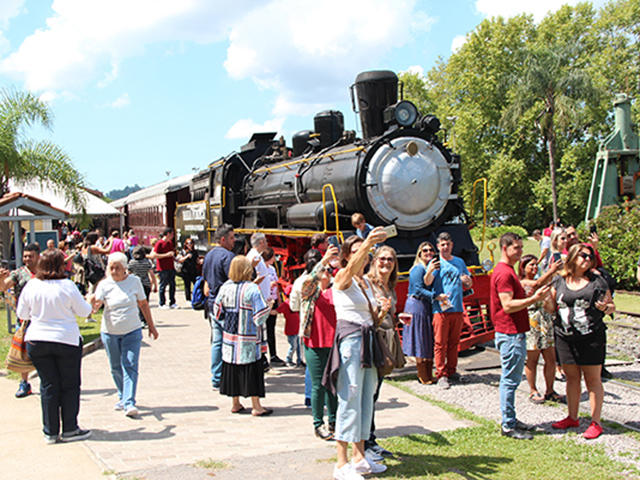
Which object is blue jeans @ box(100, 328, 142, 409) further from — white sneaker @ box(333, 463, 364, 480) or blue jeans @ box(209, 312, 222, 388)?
white sneaker @ box(333, 463, 364, 480)

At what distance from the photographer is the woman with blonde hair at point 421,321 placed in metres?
6.92

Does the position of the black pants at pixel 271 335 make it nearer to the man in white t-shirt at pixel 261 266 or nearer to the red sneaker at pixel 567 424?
the man in white t-shirt at pixel 261 266

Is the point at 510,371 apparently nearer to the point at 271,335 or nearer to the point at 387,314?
the point at 387,314

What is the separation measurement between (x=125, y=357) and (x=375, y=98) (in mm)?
6454

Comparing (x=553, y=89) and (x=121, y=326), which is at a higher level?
(x=553, y=89)

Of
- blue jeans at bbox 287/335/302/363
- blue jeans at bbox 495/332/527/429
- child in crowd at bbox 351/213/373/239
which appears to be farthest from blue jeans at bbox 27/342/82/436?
child in crowd at bbox 351/213/373/239

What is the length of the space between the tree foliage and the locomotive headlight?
23612mm

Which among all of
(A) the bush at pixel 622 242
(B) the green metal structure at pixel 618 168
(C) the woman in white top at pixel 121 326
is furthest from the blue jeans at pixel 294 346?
(B) the green metal structure at pixel 618 168

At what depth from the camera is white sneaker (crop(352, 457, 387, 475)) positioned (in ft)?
13.7

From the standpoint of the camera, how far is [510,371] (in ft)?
16.9

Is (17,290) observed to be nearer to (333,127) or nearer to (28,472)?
(28,472)

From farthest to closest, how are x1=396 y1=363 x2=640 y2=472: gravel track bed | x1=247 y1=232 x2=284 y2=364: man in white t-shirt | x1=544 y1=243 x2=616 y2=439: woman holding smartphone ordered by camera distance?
x1=247 y1=232 x2=284 y2=364: man in white t-shirt → x1=544 y1=243 x2=616 y2=439: woman holding smartphone → x1=396 y1=363 x2=640 y2=472: gravel track bed

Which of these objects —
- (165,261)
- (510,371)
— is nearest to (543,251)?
(510,371)

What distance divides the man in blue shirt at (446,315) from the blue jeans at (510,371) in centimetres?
165
